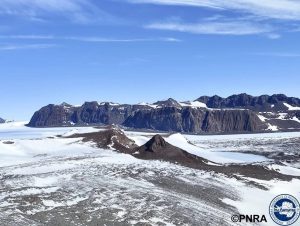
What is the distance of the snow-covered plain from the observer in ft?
131

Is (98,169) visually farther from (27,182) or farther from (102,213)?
(102,213)

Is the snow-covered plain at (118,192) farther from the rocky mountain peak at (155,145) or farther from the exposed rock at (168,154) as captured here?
the rocky mountain peak at (155,145)

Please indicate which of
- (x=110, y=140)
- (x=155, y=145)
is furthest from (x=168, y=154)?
(x=110, y=140)

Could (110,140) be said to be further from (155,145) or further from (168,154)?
(168,154)

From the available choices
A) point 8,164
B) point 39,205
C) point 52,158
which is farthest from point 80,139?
point 39,205

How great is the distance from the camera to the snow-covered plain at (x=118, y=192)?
39844mm

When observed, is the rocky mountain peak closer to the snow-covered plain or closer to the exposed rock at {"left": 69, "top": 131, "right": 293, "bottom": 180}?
the exposed rock at {"left": 69, "top": 131, "right": 293, "bottom": 180}

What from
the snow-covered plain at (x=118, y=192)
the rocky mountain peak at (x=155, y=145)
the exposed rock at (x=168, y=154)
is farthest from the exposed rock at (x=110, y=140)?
the snow-covered plain at (x=118, y=192)

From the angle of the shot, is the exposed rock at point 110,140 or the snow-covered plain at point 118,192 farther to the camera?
the exposed rock at point 110,140

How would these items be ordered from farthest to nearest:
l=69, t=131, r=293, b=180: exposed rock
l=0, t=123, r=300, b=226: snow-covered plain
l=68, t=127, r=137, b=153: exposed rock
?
l=68, t=127, r=137, b=153: exposed rock
l=69, t=131, r=293, b=180: exposed rock
l=0, t=123, r=300, b=226: snow-covered plain

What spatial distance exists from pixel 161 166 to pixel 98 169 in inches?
390

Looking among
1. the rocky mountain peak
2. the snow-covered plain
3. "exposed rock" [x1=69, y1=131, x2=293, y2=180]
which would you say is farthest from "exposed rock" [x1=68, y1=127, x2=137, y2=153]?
the snow-covered plain

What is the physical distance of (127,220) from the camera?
39.1 meters

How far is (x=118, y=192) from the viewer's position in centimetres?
4903
